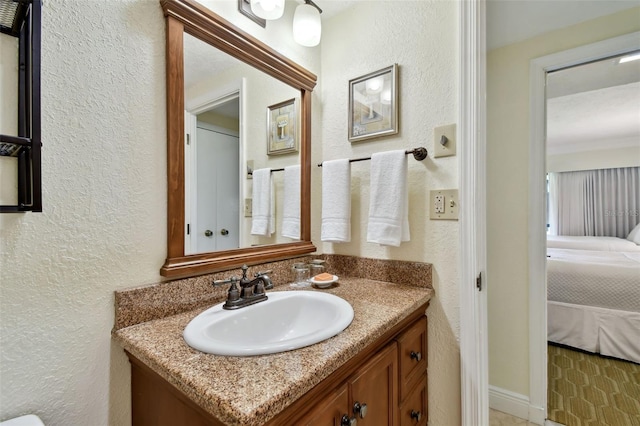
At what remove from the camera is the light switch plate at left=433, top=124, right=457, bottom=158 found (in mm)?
1146

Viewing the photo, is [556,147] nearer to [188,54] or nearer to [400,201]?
[400,201]

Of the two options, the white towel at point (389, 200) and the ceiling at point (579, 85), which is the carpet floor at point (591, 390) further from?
the ceiling at point (579, 85)

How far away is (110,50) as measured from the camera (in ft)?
2.56

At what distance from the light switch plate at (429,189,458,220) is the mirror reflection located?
0.68m

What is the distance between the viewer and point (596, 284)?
7.24 feet

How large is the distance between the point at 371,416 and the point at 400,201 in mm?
765

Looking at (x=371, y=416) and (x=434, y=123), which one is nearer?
(x=371, y=416)

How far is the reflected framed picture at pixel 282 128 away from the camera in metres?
1.32

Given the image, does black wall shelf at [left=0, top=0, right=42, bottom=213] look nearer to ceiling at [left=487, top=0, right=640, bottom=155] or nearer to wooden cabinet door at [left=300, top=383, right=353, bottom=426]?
wooden cabinet door at [left=300, top=383, right=353, bottom=426]

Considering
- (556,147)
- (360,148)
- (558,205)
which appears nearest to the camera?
(360,148)

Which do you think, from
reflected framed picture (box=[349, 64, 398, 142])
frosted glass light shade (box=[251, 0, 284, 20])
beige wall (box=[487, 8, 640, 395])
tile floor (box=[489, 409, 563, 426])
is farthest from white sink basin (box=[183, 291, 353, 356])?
tile floor (box=[489, 409, 563, 426])

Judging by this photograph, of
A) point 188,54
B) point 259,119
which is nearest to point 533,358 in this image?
point 259,119

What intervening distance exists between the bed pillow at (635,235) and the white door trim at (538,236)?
12.6 feet

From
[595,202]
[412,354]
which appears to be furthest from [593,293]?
[595,202]
